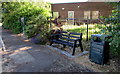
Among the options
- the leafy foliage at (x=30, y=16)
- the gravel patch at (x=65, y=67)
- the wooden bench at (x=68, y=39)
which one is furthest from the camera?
the leafy foliage at (x=30, y=16)

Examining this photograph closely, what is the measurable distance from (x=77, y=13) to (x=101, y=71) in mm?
14214

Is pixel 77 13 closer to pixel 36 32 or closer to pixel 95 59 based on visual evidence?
pixel 36 32

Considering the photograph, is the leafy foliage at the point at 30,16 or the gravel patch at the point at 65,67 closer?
the gravel patch at the point at 65,67

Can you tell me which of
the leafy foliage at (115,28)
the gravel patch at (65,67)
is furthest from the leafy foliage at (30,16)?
the leafy foliage at (115,28)

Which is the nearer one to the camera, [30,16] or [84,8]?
[30,16]

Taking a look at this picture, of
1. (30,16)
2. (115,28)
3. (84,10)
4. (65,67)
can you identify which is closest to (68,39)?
(65,67)

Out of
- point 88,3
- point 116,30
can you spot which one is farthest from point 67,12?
point 116,30

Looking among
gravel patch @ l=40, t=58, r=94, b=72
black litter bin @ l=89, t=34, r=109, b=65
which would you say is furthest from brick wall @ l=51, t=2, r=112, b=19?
gravel patch @ l=40, t=58, r=94, b=72

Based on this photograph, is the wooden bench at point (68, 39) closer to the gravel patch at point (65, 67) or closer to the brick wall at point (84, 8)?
the gravel patch at point (65, 67)

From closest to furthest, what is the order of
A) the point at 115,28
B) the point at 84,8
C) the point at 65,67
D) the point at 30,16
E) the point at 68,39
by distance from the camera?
the point at 115,28 → the point at 65,67 → the point at 68,39 → the point at 30,16 → the point at 84,8

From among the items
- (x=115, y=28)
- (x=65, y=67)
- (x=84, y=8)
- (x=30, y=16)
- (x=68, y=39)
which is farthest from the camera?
A: (x=84, y=8)

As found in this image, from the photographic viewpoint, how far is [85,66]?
3584 mm

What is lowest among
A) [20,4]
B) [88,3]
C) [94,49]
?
Answer: [94,49]

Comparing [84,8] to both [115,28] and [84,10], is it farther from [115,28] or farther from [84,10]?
[115,28]
